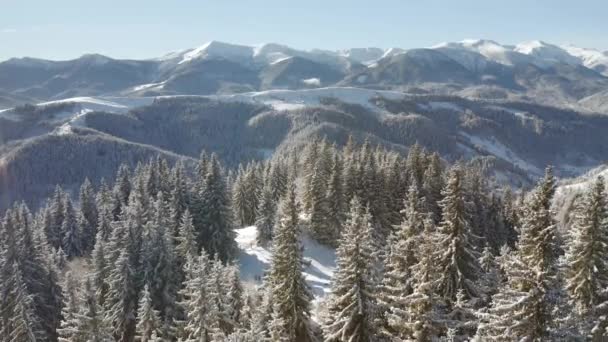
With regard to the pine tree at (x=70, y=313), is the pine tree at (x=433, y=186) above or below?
above

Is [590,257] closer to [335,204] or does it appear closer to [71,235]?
[335,204]

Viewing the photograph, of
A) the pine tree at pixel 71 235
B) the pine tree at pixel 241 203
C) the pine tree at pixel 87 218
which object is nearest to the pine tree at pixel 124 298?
the pine tree at pixel 241 203

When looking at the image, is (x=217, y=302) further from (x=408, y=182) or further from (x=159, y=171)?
(x=159, y=171)

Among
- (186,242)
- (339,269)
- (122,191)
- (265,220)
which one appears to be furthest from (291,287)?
(122,191)

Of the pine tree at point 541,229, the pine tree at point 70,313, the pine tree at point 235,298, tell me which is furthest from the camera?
the pine tree at point 235,298

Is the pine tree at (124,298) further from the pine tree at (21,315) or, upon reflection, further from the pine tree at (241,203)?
the pine tree at (241,203)

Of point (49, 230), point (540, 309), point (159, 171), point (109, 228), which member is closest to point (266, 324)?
point (540, 309)

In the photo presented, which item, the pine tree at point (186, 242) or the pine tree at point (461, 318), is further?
the pine tree at point (186, 242)
